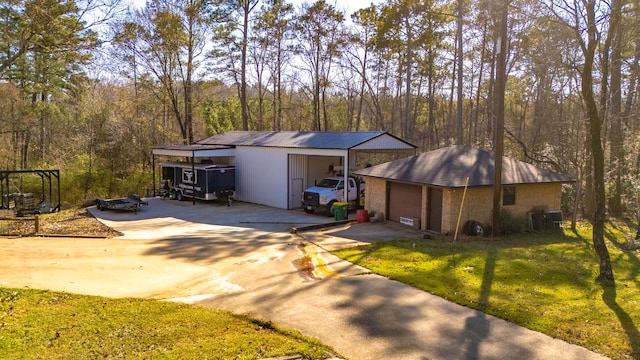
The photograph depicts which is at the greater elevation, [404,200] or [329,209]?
[404,200]

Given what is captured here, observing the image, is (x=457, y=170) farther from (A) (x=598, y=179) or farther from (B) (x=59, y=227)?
(B) (x=59, y=227)

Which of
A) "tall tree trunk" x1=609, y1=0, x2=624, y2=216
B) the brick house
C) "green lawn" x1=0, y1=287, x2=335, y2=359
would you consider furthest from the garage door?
"tall tree trunk" x1=609, y1=0, x2=624, y2=216

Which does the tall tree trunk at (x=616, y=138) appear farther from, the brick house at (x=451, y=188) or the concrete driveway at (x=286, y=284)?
the concrete driveway at (x=286, y=284)

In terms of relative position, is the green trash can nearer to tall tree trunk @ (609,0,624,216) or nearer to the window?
the window

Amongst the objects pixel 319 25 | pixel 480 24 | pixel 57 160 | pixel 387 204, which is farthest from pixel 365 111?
pixel 387 204

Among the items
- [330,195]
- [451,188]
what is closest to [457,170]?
[451,188]

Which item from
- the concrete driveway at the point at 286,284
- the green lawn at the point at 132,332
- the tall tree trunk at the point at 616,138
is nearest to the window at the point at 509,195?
the concrete driveway at the point at 286,284
